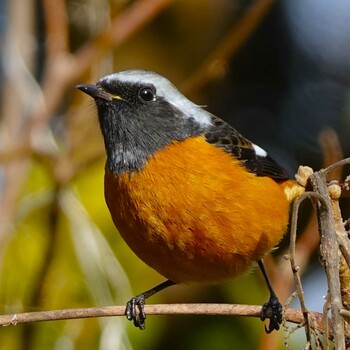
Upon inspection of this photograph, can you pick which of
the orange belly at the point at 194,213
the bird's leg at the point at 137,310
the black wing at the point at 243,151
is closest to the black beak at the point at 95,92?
the orange belly at the point at 194,213

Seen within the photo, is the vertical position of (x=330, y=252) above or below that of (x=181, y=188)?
below

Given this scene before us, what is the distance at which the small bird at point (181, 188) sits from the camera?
3539 millimetres

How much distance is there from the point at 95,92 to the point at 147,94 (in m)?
0.27

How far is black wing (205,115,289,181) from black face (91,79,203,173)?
0.34ft

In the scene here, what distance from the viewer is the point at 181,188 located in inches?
140

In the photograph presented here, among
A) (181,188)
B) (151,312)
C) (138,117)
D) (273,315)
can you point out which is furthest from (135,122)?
(151,312)

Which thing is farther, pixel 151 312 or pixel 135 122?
pixel 135 122

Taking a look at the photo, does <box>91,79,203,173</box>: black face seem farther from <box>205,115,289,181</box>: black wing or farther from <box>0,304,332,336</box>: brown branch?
<box>0,304,332,336</box>: brown branch

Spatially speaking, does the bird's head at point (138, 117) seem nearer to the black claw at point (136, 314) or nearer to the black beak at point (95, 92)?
the black beak at point (95, 92)

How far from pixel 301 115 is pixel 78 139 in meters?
3.74

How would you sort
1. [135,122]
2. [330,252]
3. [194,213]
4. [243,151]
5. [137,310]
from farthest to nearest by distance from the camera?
[137,310] < [243,151] < [135,122] < [194,213] < [330,252]

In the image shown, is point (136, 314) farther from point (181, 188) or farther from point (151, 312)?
point (151, 312)

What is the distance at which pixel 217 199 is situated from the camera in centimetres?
356

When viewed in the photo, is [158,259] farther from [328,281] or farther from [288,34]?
[288,34]
